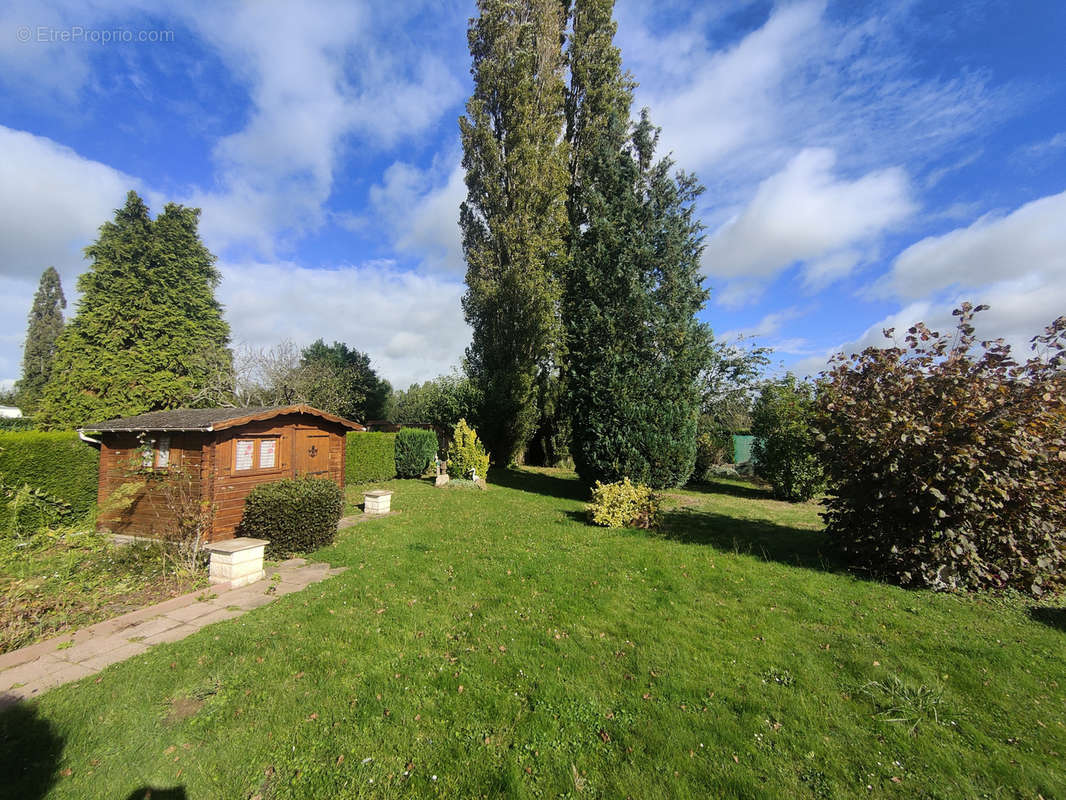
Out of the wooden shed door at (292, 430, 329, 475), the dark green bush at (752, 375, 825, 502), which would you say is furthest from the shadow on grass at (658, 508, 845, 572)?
the wooden shed door at (292, 430, 329, 475)

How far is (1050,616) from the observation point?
4.93 m

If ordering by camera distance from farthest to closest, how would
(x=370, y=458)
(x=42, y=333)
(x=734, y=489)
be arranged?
(x=42, y=333) < (x=370, y=458) < (x=734, y=489)

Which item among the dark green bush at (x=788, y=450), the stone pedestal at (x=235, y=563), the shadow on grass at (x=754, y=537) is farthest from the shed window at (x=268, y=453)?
the dark green bush at (x=788, y=450)

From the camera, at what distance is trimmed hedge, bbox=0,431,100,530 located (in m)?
7.91

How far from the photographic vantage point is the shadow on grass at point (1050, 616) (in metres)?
4.74

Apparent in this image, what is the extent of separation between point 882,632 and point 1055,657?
133 cm

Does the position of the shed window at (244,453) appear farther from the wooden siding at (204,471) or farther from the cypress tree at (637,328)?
the cypress tree at (637,328)

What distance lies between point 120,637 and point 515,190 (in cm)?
1758

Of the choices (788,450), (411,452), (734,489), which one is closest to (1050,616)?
(788,450)

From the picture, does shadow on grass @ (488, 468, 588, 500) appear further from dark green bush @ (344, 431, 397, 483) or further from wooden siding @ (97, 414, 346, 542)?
wooden siding @ (97, 414, 346, 542)

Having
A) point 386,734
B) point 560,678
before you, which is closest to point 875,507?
point 560,678

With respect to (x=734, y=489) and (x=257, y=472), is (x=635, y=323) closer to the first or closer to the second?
(x=734, y=489)

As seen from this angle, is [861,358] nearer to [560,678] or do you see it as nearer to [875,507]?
[875,507]

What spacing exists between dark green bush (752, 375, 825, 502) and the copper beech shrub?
19.6ft
